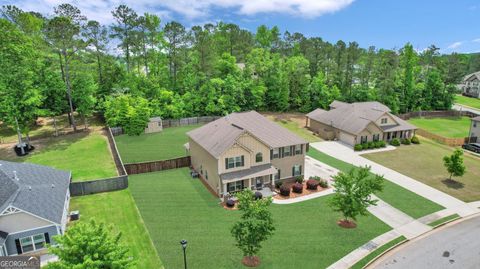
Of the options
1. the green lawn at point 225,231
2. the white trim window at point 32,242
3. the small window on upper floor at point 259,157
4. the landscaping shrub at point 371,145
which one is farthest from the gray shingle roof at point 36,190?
the landscaping shrub at point 371,145

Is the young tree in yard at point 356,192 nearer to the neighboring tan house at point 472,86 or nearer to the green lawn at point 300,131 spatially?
the green lawn at point 300,131

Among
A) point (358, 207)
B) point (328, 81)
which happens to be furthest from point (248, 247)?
point (328, 81)

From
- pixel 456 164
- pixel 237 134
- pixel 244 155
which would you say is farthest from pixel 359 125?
pixel 237 134

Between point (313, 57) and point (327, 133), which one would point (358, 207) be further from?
point (313, 57)

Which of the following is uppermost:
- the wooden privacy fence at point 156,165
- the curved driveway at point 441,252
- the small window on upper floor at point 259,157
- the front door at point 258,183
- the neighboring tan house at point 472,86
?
the neighboring tan house at point 472,86

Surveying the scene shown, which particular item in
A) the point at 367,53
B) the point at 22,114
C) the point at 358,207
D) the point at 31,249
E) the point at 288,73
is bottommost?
the point at 31,249

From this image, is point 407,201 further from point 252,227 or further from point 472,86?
point 472,86

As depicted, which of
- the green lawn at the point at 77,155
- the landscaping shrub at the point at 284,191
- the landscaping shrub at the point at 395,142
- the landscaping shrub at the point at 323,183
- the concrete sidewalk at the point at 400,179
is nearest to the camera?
the concrete sidewalk at the point at 400,179
